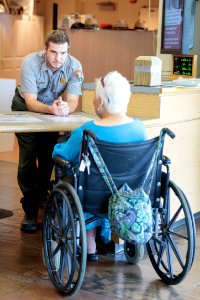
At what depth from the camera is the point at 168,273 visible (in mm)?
3221

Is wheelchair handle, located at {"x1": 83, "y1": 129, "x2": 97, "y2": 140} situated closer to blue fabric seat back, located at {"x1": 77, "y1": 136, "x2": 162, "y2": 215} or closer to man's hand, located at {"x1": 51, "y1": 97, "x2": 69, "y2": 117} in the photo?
blue fabric seat back, located at {"x1": 77, "y1": 136, "x2": 162, "y2": 215}

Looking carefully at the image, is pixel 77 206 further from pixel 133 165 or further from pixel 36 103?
pixel 36 103

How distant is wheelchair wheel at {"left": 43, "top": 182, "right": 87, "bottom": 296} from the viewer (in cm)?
281

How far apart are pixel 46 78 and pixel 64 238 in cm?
140

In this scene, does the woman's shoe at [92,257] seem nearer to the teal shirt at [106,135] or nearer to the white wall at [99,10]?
the teal shirt at [106,135]

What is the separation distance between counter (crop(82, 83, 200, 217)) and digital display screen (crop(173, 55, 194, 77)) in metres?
0.82

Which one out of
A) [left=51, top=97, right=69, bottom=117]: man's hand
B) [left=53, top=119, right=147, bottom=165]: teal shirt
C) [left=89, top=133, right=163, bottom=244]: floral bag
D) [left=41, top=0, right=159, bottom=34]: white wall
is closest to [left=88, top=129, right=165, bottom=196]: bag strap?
[left=89, top=133, right=163, bottom=244]: floral bag

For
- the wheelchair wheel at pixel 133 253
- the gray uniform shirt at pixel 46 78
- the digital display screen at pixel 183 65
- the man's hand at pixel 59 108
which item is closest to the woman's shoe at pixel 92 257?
the wheelchair wheel at pixel 133 253

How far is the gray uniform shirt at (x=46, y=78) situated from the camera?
3.95 metres

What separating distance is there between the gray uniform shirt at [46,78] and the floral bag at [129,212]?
1217 millimetres

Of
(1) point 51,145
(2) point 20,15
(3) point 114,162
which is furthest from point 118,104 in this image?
(2) point 20,15

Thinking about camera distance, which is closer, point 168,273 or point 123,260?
point 168,273

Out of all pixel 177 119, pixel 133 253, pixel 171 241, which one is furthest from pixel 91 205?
pixel 177 119

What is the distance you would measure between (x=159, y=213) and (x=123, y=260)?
1.68ft
